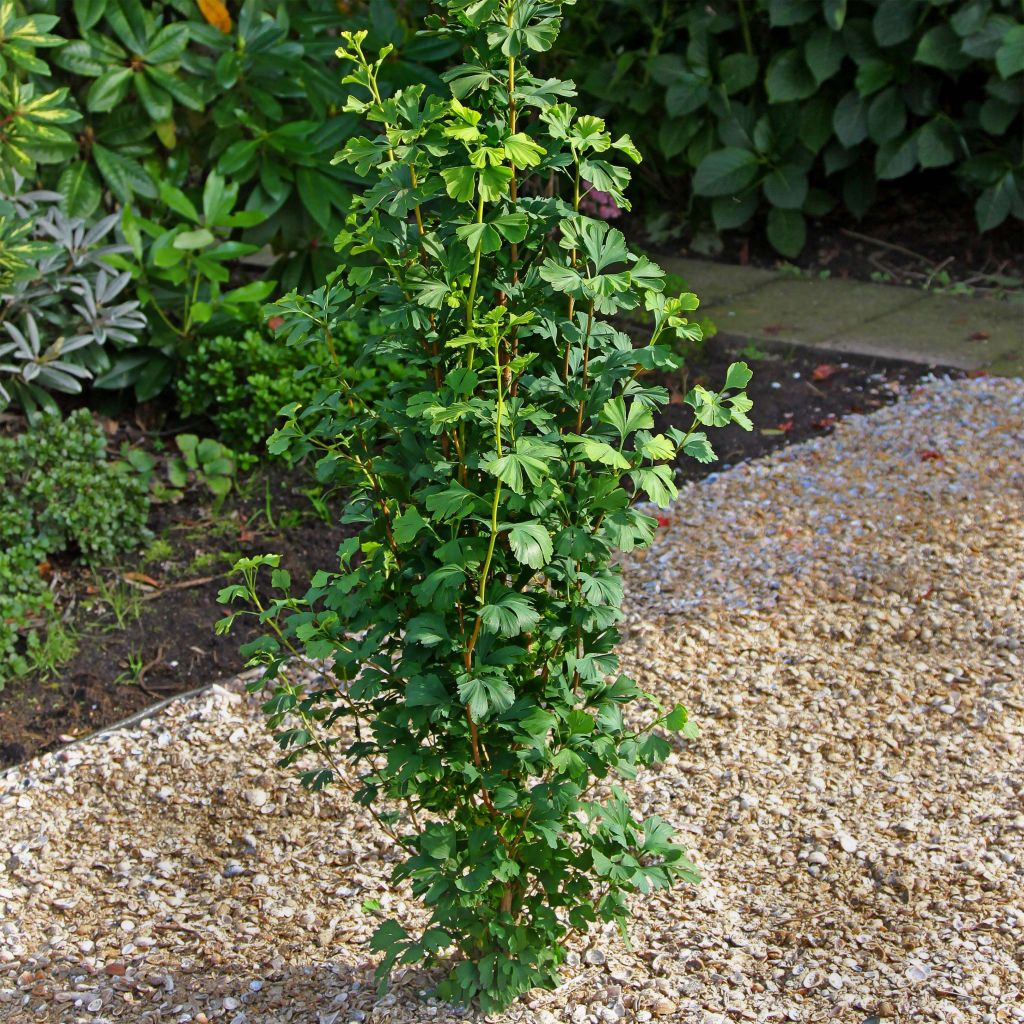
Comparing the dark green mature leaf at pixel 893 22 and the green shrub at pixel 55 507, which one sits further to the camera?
the dark green mature leaf at pixel 893 22

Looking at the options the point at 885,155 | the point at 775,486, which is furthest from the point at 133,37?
the point at 885,155

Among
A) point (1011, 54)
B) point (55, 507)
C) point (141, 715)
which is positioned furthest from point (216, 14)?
point (1011, 54)

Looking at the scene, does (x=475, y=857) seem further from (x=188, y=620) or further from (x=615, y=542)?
(x=188, y=620)

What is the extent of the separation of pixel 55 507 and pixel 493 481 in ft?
6.99

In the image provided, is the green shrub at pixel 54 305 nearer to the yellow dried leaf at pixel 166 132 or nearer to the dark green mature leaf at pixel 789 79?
the yellow dried leaf at pixel 166 132

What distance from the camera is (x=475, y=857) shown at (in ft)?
5.62

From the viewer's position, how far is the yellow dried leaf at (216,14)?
165 inches

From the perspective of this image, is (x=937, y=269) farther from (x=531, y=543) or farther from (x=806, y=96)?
(x=531, y=543)

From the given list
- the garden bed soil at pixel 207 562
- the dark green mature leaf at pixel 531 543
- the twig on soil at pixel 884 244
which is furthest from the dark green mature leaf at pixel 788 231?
the dark green mature leaf at pixel 531 543

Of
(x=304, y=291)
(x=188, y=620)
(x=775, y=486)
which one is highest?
(x=304, y=291)

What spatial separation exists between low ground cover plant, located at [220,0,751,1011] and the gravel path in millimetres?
368

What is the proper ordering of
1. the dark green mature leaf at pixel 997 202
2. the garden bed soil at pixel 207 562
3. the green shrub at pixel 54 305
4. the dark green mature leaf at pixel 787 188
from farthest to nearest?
the dark green mature leaf at pixel 787 188 < the dark green mature leaf at pixel 997 202 < the green shrub at pixel 54 305 < the garden bed soil at pixel 207 562

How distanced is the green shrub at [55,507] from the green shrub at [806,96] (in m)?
3.12

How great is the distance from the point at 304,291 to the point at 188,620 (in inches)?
58.3
